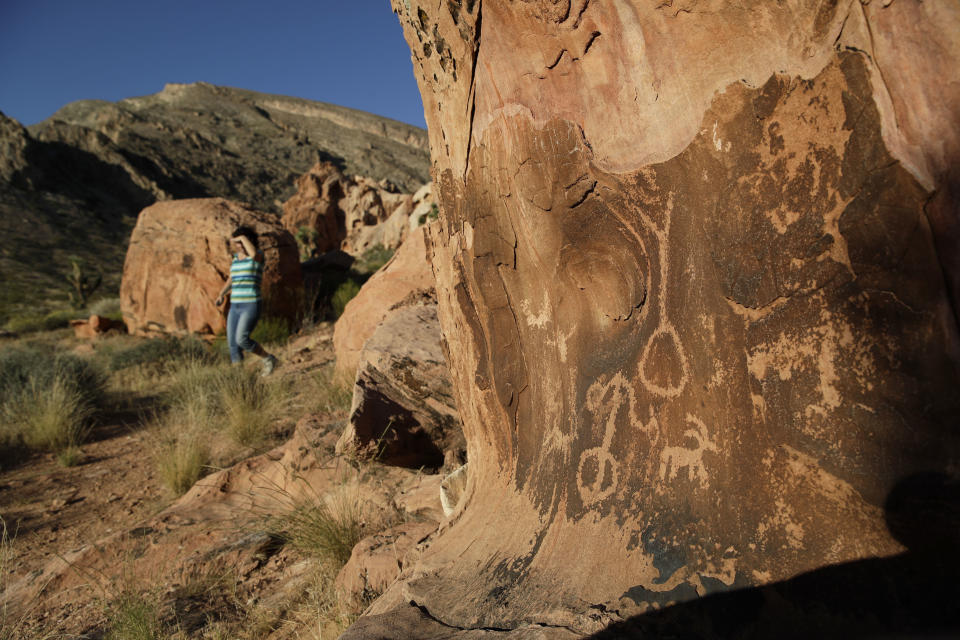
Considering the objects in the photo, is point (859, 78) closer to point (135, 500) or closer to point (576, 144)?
point (576, 144)

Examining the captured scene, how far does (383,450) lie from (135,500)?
2107mm

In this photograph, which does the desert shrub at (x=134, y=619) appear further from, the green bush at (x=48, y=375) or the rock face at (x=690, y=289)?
the green bush at (x=48, y=375)

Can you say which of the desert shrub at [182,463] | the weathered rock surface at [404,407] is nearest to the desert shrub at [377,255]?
the desert shrub at [182,463]

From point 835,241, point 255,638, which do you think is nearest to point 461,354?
point 835,241

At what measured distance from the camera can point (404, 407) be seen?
11.1 feet

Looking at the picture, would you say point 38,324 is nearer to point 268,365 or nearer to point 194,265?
point 194,265

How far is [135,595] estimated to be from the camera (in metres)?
2.22

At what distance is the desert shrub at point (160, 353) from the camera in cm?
827

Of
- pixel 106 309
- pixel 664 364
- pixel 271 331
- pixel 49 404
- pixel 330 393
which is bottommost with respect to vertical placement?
pixel 49 404

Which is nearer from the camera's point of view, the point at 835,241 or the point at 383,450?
the point at 835,241

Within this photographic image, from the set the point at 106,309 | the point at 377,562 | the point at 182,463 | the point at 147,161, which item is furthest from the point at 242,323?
the point at 147,161

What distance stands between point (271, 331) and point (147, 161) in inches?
1701

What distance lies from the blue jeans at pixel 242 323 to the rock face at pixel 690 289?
18.6ft

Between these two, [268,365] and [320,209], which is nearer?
[268,365]
